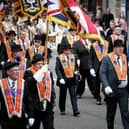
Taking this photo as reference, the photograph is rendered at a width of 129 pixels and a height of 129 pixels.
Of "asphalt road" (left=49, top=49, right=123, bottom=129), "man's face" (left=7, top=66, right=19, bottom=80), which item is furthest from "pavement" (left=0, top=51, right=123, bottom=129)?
"man's face" (left=7, top=66, right=19, bottom=80)

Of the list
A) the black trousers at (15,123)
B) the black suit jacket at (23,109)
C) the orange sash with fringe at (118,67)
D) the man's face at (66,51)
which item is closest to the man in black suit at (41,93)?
the black suit jacket at (23,109)

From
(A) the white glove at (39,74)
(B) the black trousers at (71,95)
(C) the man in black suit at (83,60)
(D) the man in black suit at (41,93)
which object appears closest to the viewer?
(A) the white glove at (39,74)

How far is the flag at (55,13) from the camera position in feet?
34.7

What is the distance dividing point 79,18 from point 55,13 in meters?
0.47

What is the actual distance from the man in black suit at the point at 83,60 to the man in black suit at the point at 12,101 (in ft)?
21.8

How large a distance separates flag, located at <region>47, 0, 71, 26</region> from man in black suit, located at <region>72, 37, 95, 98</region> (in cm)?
414

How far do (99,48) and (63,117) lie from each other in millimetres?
2505

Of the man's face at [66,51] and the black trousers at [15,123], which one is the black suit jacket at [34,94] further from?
the man's face at [66,51]

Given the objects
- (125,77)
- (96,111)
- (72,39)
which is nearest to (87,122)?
(96,111)

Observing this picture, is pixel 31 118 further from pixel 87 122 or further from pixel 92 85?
pixel 92 85

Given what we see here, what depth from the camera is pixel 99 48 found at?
47.3ft

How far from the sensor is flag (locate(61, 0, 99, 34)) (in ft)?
34.5

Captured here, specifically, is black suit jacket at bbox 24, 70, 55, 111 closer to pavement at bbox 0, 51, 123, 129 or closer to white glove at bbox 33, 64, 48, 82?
white glove at bbox 33, 64, 48, 82

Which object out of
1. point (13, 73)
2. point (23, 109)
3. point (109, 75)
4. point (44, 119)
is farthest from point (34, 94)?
point (109, 75)
